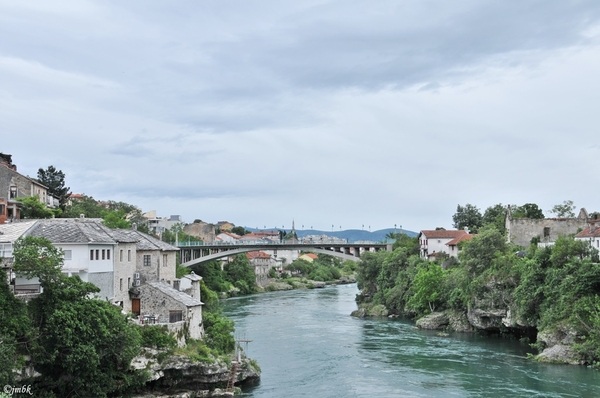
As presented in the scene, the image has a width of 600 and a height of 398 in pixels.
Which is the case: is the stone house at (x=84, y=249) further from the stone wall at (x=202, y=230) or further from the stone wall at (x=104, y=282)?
the stone wall at (x=202, y=230)

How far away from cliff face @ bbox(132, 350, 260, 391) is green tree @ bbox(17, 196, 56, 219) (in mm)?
26722

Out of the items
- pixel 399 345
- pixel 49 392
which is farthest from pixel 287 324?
pixel 49 392

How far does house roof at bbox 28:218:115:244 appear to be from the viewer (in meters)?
35.7

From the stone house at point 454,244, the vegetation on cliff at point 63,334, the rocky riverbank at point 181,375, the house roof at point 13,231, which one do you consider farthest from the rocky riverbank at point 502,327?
the house roof at point 13,231

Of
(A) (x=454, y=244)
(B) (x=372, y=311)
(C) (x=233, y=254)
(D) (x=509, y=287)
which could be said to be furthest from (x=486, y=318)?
(C) (x=233, y=254)

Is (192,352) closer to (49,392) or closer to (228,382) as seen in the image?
(228,382)

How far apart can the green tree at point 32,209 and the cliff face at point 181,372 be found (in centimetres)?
2672

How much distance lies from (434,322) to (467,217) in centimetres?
5700

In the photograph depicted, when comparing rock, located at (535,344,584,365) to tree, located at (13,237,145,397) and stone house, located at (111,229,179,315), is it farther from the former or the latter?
tree, located at (13,237,145,397)

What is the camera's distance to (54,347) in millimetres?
30156

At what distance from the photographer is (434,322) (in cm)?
6525

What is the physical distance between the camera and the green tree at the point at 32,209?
56094 mm

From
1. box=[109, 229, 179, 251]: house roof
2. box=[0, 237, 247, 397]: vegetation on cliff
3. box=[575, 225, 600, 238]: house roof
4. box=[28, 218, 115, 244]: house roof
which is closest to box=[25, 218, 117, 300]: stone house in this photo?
box=[28, 218, 115, 244]: house roof

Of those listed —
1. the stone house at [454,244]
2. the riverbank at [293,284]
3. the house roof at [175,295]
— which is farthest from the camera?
the riverbank at [293,284]
